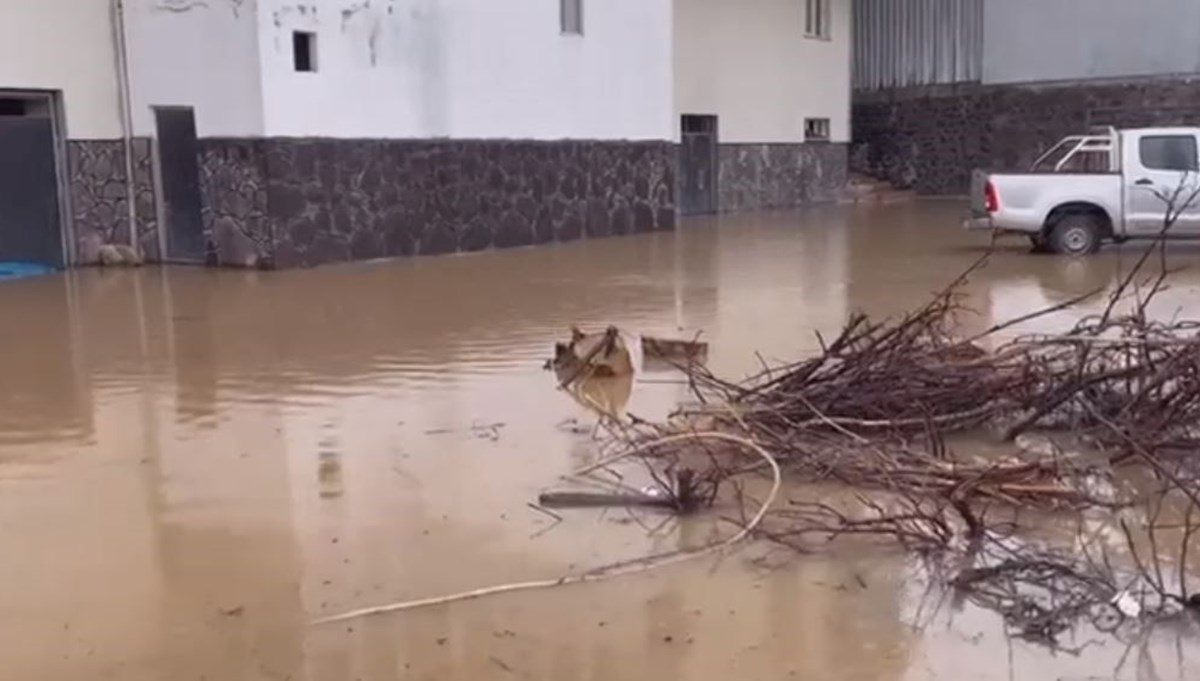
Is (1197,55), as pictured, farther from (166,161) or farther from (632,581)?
(632,581)

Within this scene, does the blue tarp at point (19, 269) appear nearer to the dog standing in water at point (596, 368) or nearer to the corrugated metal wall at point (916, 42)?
the dog standing in water at point (596, 368)

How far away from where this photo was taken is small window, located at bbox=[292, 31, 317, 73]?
17.2m

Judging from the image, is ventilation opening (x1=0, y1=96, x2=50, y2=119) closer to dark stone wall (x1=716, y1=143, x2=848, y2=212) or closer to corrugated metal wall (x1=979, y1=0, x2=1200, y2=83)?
dark stone wall (x1=716, y1=143, x2=848, y2=212)

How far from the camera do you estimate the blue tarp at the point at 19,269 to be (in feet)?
56.8

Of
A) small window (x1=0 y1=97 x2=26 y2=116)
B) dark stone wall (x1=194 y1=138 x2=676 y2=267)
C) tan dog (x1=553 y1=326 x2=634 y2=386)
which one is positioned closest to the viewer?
tan dog (x1=553 y1=326 x2=634 y2=386)

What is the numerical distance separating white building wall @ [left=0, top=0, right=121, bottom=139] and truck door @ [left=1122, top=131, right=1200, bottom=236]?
46.1 ft

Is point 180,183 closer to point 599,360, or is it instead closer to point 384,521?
point 599,360

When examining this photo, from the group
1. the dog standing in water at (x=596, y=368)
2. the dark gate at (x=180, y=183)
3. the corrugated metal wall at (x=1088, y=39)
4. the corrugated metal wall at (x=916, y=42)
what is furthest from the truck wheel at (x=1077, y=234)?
the corrugated metal wall at (x=916, y=42)

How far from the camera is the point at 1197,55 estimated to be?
31297mm

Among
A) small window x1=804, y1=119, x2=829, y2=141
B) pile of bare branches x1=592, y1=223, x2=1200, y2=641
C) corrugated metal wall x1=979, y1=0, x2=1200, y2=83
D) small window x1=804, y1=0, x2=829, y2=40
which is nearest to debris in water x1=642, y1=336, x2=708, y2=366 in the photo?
pile of bare branches x1=592, y1=223, x2=1200, y2=641

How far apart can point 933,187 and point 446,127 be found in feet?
66.3

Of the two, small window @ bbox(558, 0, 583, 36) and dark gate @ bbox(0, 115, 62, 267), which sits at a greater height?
small window @ bbox(558, 0, 583, 36)

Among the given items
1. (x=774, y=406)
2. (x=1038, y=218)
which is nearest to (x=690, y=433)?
(x=774, y=406)

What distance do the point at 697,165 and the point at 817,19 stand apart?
19.3ft
